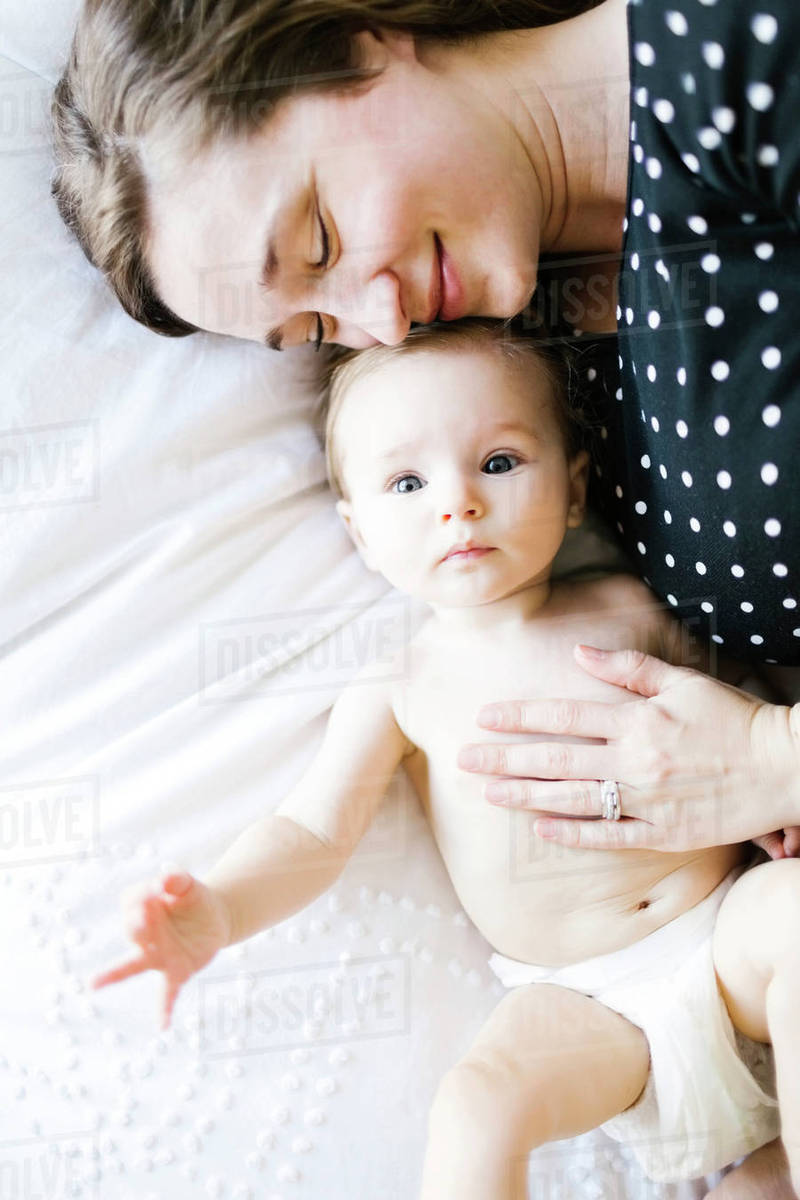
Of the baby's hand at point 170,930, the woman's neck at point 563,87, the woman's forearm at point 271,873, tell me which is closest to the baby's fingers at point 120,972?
the baby's hand at point 170,930

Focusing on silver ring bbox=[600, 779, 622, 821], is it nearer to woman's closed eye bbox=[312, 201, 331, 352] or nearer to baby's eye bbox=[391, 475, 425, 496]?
baby's eye bbox=[391, 475, 425, 496]

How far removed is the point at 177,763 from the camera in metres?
1.12

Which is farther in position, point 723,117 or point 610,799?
point 610,799

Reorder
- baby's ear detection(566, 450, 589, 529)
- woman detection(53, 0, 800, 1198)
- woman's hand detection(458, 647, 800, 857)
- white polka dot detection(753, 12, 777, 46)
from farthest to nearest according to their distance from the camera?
baby's ear detection(566, 450, 589, 529) < woman's hand detection(458, 647, 800, 857) < woman detection(53, 0, 800, 1198) < white polka dot detection(753, 12, 777, 46)

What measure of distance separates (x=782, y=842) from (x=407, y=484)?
1.54ft

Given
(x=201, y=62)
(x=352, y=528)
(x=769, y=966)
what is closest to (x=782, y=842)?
(x=769, y=966)

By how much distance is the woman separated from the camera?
0.88 m

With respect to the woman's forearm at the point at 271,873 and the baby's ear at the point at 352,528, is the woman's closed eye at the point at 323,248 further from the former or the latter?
the woman's forearm at the point at 271,873

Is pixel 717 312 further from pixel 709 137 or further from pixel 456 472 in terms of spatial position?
pixel 456 472

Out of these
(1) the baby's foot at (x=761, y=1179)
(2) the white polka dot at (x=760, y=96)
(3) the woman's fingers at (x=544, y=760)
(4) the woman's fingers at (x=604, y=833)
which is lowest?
(1) the baby's foot at (x=761, y=1179)

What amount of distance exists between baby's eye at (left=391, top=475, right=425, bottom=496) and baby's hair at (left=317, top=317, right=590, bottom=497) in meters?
0.09

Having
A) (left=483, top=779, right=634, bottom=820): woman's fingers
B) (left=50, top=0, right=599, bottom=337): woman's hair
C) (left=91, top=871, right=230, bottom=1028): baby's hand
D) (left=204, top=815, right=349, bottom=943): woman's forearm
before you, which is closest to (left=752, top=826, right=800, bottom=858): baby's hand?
(left=483, top=779, right=634, bottom=820): woman's fingers

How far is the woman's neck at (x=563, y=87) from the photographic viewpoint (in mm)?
940

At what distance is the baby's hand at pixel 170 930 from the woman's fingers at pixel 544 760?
27 centimetres
